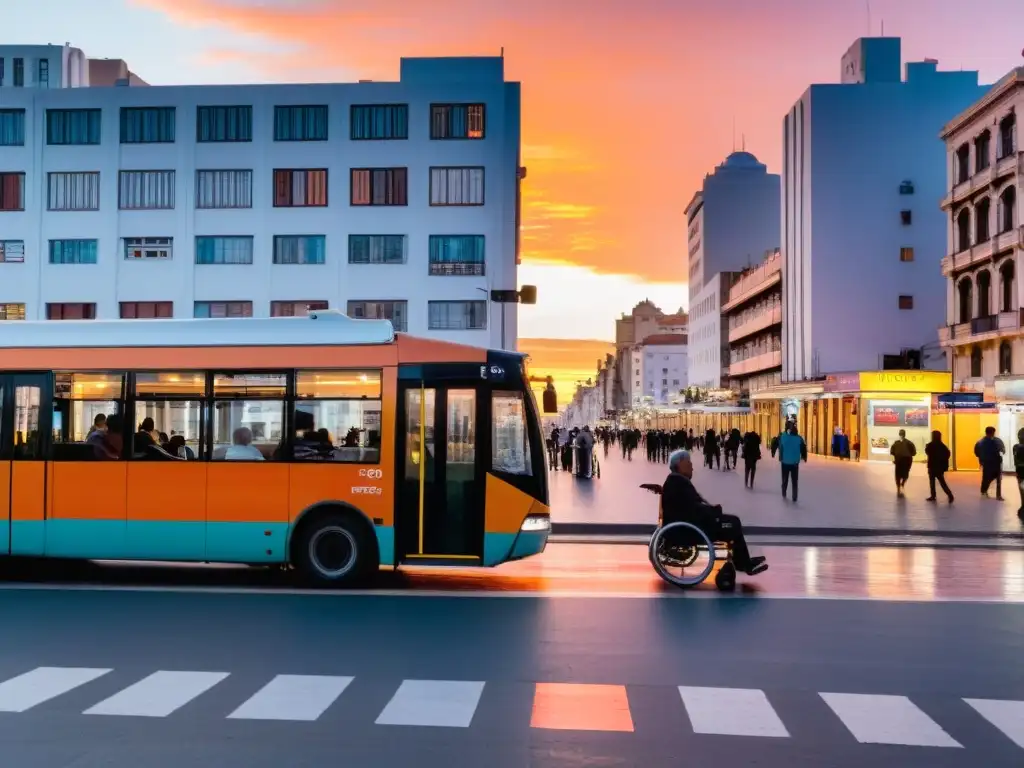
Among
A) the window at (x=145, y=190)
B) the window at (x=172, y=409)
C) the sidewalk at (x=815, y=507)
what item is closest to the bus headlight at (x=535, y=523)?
the window at (x=172, y=409)

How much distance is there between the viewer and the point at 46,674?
328 inches

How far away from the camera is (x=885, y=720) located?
721 centimetres

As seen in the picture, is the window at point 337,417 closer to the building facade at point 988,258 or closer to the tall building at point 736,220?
the building facade at point 988,258

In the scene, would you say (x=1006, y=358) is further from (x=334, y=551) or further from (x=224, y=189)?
(x=334, y=551)

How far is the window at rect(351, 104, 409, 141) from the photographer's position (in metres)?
53.3

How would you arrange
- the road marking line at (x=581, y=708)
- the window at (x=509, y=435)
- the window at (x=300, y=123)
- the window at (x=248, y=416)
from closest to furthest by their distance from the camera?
the road marking line at (x=581, y=708)
the window at (x=509, y=435)
the window at (x=248, y=416)
the window at (x=300, y=123)

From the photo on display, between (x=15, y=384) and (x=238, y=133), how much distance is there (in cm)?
4185

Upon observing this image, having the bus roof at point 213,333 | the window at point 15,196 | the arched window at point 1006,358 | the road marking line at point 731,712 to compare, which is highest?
the window at point 15,196

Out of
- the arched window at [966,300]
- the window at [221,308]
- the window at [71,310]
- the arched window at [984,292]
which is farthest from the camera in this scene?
the arched window at [966,300]

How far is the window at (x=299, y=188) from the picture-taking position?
53.8 m

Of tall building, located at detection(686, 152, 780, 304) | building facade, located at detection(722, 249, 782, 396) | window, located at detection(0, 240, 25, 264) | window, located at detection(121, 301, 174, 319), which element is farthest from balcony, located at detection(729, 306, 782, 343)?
window, located at detection(0, 240, 25, 264)

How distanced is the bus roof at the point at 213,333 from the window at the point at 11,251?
4421 centimetres

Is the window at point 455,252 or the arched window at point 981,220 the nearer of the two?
the window at point 455,252

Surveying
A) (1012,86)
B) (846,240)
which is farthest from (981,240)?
(846,240)
